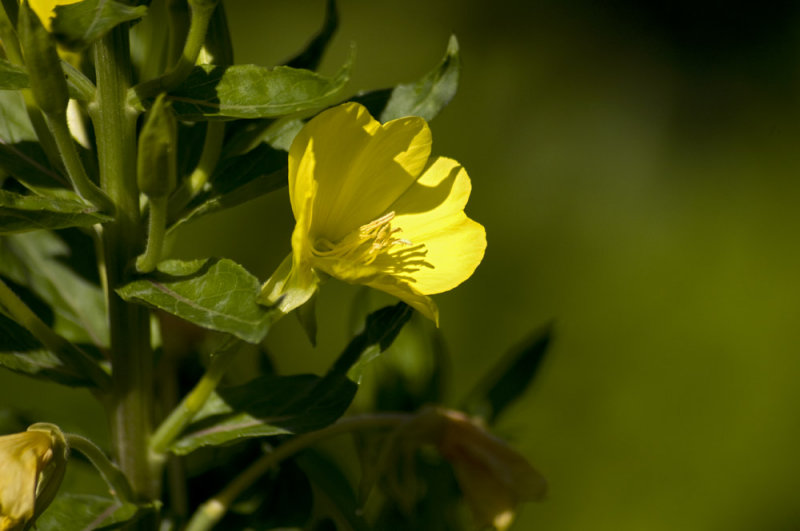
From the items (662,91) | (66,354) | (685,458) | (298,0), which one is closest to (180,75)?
(66,354)

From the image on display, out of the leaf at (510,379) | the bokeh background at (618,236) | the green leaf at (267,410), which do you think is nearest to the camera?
the green leaf at (267,410)

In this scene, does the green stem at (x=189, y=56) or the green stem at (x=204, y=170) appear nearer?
the green stem at (x=189, y=56)

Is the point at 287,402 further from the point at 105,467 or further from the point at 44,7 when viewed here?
the point at 44,7

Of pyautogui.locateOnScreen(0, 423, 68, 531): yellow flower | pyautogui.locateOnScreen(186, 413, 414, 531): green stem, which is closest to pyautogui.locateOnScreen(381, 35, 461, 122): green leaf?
pyautogui.locateOnScreen(186, 413, 414, 531): green stem

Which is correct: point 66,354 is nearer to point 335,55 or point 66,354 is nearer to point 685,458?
point 685,458

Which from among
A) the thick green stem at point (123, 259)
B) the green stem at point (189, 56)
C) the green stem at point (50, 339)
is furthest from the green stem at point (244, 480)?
the green stem at point (189, 56)

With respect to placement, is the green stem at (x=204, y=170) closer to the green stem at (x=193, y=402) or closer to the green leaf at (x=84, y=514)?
the green stem at (x=193, y=402)

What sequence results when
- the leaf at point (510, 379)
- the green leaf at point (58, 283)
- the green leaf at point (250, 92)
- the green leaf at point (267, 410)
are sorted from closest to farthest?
the green leaf at point (250, 92) → the green leaf at point (267, 410) → the green leaf at point (58, 283) → the leaf at point (510, 379)
